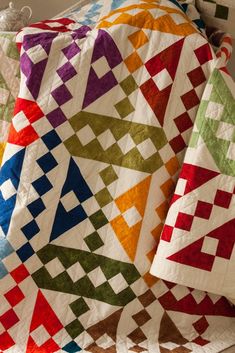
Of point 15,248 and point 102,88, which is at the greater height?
point 102,88

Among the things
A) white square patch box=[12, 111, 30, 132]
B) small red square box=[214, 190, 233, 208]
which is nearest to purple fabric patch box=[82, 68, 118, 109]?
white square patch box=[12, 111, 30, 132]

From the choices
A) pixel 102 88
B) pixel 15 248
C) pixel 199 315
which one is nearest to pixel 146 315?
pixel 199 315

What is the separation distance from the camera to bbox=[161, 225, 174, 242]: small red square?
66.2 inches

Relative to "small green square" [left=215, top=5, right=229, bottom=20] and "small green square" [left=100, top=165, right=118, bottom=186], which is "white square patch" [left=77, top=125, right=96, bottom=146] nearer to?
"small green square" [left=100, top=165, right=118, bottom=186]

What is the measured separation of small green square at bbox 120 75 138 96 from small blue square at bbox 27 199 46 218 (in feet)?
1.39

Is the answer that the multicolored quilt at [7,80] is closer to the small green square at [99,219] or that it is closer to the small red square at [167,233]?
the small green square at [99,219]

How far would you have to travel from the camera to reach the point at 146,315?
1793 mm

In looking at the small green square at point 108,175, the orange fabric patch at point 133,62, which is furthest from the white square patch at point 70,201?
the orange fabric patch at point 133,62

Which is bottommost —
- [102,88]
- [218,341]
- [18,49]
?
[218,341]

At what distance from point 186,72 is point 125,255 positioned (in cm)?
58

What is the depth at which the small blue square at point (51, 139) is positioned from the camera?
69.2 inches

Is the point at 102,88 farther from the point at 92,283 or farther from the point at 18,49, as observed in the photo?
the point at 92,283

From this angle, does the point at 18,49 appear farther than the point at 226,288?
Yes

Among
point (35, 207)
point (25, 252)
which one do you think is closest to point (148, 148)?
point (35, 207)
